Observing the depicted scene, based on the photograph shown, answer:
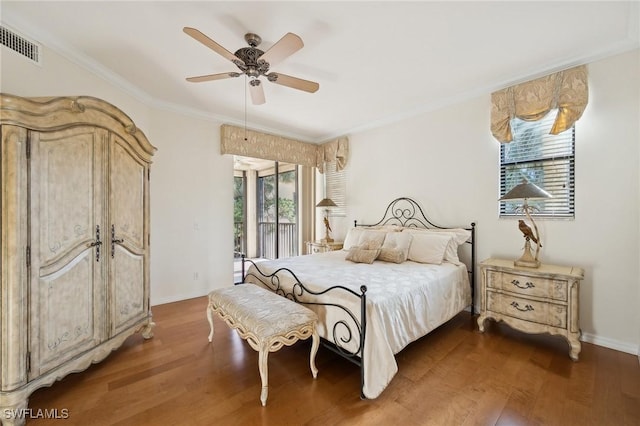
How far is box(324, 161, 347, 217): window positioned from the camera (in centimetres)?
500

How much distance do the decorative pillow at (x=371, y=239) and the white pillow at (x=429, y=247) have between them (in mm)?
401

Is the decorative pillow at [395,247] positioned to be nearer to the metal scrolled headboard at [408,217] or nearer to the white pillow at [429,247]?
the white pillow at [429,247]

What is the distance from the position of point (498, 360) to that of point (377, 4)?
2.99m

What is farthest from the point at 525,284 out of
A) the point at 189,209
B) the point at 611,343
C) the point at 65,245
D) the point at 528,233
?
the point at 189,209

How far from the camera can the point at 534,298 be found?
7.99ft

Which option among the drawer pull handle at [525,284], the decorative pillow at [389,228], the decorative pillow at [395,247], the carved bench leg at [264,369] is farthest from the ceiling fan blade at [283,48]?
the drawer pull handle at [525,284]

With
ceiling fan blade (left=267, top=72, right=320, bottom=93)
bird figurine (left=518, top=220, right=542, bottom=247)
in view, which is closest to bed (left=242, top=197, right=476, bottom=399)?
bird figurine (left=518, top=220, right=542, bottom=247)

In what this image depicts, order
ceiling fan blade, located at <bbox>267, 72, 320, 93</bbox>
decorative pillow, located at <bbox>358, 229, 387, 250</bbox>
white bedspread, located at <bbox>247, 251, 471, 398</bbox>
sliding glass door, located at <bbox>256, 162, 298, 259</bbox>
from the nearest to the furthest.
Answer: white bedspread, located at <bbox>247, 251, 471, 398</bbox>, ceiling fan blade, located at <bbox>267, 72, 320, 93</bbox>, decorative pillow, located at <bbox>358, 229, 387, 250</bbox>, sliding glass door, located at <bbox>256, 162, 298, 259</bbox>

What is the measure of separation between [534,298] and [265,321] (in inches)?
95.6

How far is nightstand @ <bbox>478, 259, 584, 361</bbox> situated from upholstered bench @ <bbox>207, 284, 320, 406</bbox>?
1897mm

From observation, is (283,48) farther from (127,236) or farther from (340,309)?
(127,236)

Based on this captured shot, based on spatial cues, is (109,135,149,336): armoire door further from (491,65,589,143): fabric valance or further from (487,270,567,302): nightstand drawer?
(491,65,589,143): fabric valance

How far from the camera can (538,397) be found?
181cm

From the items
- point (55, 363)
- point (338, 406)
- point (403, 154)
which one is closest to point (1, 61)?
point (55, 363)
